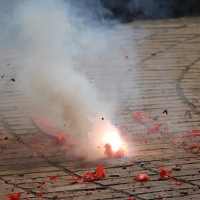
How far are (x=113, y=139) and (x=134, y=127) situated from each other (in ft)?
1.82

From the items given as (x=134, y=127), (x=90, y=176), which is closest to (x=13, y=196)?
(x=90, y=176)

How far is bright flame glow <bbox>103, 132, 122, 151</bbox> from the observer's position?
6234mm

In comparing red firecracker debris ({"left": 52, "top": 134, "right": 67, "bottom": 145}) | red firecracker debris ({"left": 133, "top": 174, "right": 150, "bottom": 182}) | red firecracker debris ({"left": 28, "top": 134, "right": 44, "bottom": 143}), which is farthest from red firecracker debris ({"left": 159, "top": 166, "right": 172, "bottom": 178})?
red firecracker debris ({"left": 28, "top": 134, "right": 44, "bottom": 143})

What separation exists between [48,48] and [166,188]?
3.17 m

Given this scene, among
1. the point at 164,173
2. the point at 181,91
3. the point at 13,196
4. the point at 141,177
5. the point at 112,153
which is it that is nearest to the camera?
the point at 13,196

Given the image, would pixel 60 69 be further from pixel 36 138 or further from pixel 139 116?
pixel 139 116

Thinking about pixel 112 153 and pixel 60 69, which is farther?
pixel 60 69

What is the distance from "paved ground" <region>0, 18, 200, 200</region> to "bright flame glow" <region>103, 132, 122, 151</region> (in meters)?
0.15

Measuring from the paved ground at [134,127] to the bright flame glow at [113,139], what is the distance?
15 centimetres

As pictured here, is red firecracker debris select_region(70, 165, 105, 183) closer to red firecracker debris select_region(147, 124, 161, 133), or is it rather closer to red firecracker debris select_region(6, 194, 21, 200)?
red firecracker debris select_region(6, 194, 21, 200)

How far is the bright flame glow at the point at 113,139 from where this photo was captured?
20.5ft

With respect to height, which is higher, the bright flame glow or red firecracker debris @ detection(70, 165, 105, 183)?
the bright flame glow

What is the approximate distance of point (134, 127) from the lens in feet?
22.4

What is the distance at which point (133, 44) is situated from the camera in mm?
10211
